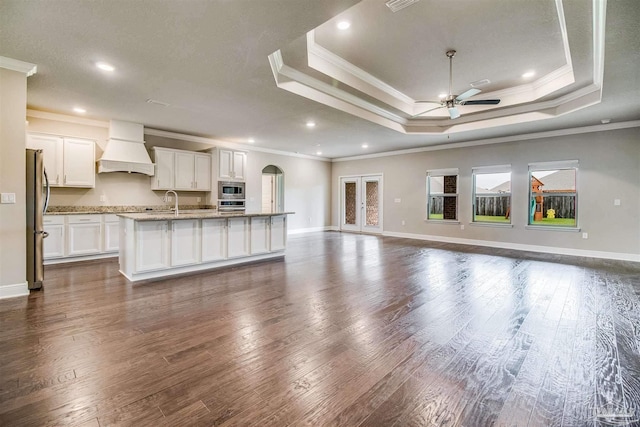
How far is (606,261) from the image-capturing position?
5602 mm

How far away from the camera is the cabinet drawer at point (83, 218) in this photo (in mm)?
5211

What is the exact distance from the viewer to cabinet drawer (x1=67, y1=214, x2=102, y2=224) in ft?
17.1

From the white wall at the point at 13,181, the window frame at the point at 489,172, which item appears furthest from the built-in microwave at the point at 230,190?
the window frame at the point at 489,172

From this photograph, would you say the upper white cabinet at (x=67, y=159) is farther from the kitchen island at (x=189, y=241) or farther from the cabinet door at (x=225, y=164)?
the cabinet door at (x=225, y=164)

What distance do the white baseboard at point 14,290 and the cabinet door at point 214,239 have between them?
6.75ft

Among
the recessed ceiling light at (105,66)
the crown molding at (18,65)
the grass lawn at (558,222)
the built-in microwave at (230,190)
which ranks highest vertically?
the recessed ceiling light at (105,66)

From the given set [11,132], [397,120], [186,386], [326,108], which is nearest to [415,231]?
[397,120]

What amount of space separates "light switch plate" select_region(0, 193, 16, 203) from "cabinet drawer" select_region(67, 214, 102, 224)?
6.45 feet

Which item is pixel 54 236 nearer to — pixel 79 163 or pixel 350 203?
pixel 79 163

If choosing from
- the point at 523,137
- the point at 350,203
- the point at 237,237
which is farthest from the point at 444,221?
the point at 237,237

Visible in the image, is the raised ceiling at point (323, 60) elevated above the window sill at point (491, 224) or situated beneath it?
elevated above

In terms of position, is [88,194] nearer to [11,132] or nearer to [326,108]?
[11,132]

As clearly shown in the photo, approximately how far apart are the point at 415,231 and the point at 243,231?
5.59 m

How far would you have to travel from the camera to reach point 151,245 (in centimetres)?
415
